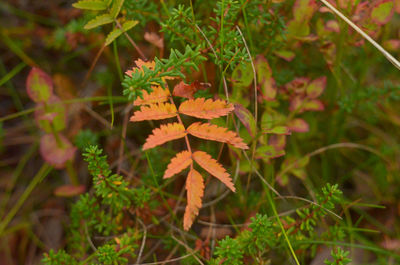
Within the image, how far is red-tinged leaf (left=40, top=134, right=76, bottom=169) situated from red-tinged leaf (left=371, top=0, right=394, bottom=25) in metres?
1.12

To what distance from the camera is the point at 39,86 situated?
1414 mm

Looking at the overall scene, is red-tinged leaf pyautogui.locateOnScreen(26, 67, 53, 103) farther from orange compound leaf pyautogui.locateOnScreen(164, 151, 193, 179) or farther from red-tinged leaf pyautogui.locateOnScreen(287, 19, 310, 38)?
red-tinged leaf pyautogui.locateOnScreen(287, 19, 310, 38)

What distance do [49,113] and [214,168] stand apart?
76cm

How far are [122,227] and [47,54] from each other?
3.84ft

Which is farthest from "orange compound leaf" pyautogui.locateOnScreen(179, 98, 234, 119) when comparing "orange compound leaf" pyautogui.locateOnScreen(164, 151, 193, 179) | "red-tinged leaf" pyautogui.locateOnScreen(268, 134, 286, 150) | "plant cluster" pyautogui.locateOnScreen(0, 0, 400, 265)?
"red-tinged leaf" pyautogui.locateOnScreen(268, 134, 286, 150)

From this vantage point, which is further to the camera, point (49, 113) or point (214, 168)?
point (49, 113)

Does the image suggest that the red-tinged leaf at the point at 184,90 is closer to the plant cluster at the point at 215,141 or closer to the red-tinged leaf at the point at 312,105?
the plant cluster at the point at 215,141

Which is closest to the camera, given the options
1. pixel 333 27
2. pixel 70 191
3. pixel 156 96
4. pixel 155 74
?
pixel 155 74

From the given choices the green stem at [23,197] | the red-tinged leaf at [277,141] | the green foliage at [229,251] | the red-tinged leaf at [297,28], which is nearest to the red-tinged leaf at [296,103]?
the red-tinged leaf at [277,141]

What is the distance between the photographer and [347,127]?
5.54ft

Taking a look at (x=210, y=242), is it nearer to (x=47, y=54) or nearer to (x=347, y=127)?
(x=347, y=127)

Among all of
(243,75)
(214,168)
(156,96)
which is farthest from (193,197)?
(243,75)

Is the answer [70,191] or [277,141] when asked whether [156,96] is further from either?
[70,191]

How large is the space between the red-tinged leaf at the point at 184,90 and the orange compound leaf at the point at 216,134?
14 cm
